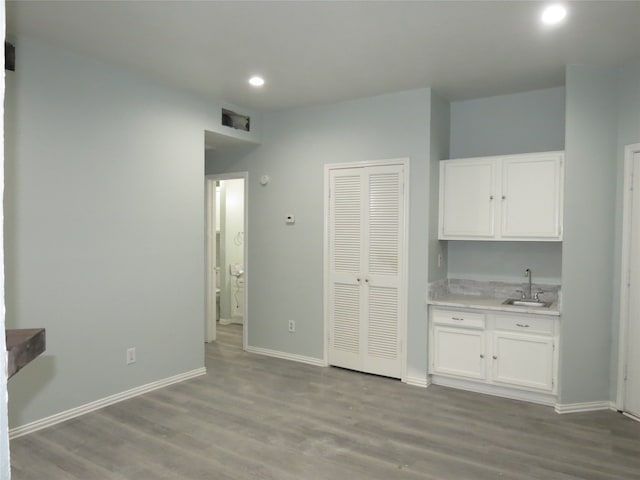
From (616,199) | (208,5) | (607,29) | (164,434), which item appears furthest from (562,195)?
(164,434)

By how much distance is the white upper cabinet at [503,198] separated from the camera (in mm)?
3855

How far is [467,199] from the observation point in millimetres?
4262

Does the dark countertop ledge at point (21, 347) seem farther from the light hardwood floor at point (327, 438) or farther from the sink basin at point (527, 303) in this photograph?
the sink basin at point (527, 303)

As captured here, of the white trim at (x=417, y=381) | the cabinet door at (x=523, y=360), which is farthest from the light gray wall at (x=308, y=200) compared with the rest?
the cabinet door at (x=523, y=360)

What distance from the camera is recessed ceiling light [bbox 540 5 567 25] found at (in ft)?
8.76

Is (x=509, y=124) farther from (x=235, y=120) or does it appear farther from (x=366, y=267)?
(x=235, y=120)

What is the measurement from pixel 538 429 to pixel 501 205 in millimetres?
1859

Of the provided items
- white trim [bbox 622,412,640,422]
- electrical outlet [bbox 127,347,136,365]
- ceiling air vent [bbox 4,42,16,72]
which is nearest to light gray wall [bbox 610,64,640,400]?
white trim [bbox 622,412,640,422]

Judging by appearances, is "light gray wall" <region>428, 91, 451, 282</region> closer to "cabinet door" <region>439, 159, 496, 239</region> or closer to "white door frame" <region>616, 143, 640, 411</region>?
"cabinet door" <region>439, 159, 496, 239</region>

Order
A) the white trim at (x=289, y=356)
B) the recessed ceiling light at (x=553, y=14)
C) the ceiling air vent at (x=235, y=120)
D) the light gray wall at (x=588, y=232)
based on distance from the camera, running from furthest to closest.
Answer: the white trim at (x=289, y=356)
the ceiling air vent at (x=235, y=120)
the light gray wall at (x=588, y=232)
the recessed ceiling light at (x=553, y=14)

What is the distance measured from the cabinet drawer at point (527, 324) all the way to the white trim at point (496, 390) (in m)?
0.53

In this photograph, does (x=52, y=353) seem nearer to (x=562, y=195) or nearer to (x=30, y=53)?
(x=30, y=53)

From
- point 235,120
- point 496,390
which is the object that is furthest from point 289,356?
point 235,120

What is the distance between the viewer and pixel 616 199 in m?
3.63
